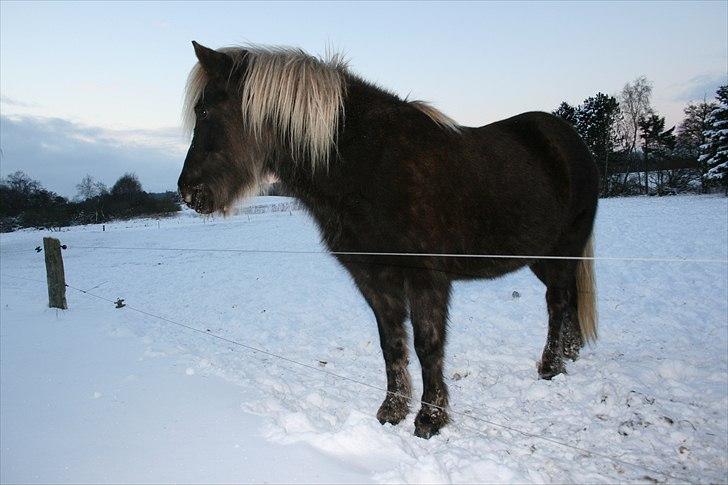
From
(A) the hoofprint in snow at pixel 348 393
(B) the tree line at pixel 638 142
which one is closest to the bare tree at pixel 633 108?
(B) the tree line at pixel 638 142

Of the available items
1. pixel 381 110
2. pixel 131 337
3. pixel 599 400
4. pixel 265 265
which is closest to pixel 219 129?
pixel 381 110

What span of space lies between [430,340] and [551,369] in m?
1.57

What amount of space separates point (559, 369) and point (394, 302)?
5.98ft

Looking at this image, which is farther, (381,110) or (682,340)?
(682,340)

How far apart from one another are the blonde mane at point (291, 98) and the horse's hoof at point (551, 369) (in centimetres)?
240

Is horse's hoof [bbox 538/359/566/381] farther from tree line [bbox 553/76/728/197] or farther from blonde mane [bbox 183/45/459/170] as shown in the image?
tree line [bbox 553/76/728/197]

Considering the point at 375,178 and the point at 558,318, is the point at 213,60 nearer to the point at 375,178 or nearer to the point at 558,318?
the point at 375,178

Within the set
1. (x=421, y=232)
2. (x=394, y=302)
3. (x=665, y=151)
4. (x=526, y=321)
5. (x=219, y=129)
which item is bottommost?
(x=526, y=321)

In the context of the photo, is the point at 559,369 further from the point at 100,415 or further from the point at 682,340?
the point at 100,415

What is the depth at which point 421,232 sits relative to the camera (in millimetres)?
2781

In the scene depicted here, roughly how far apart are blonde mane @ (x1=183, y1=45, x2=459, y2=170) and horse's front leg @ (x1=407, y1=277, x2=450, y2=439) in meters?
1.09

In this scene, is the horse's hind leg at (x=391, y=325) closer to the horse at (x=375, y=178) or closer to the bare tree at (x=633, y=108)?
the horse at (x=375, y=178)

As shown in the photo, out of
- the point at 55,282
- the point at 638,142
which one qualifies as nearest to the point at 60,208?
the point at 55,282

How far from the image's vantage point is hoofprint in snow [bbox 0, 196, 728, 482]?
2471 millimetres
